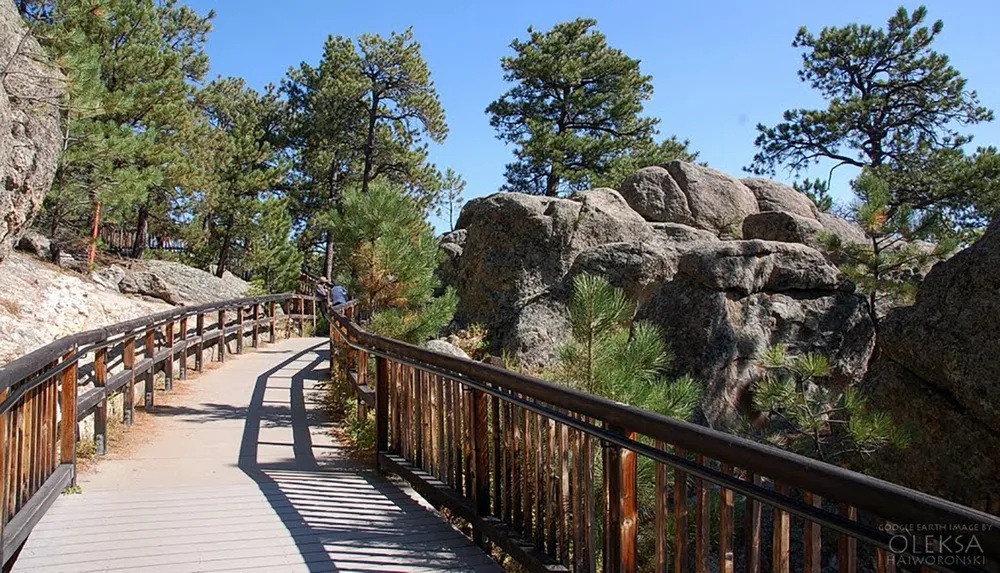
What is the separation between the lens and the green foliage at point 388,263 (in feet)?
29.0

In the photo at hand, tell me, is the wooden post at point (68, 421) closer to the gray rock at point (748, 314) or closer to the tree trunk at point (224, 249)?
the gray rock at point (748, 314)

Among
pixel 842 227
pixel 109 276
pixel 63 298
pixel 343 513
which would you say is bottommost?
pixel 343 513

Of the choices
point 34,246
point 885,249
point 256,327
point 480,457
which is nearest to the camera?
point 480,457

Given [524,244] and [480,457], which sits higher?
[524,244]

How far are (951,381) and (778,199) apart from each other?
8668 mm

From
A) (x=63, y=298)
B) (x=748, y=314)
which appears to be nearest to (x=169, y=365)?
(x=63, y=298)

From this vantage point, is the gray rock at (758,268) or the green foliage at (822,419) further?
the gray rock at (758,268)

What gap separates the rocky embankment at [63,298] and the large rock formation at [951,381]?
9917 millimetres

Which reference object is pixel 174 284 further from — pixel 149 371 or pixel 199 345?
pixel 149 371

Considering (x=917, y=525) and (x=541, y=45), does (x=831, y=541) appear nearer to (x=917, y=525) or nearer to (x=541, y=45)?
(x=917, y=525)

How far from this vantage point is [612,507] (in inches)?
115

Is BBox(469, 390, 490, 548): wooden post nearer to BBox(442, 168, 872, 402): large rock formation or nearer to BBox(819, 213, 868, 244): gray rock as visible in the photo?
BBox(442, 168, 872, 402): large rock formation

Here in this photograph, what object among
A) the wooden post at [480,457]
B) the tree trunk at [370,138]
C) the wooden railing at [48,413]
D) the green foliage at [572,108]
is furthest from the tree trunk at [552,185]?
the wooden post at [480,457]

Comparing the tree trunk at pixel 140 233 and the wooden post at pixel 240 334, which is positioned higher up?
the tree trunk at pixel 140 233
